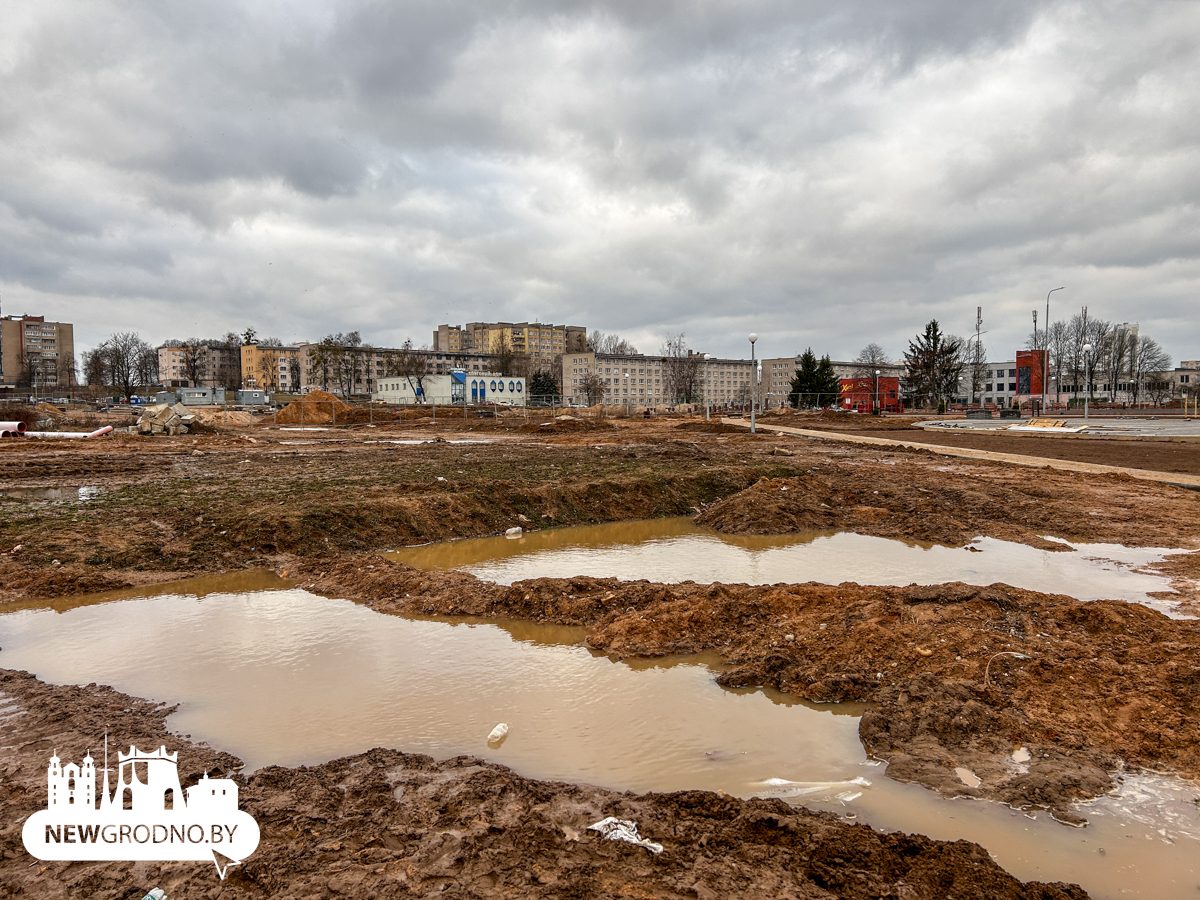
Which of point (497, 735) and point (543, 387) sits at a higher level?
point (543, 387)

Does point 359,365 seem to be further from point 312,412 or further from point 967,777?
point 967,777

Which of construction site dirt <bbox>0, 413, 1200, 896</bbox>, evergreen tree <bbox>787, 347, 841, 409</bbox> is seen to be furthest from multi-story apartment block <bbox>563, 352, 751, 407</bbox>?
construction site dirt <bbox>0, 413, 1200, 896</bbox>

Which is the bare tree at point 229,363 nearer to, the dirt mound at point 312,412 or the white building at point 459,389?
the white building at point 459,389

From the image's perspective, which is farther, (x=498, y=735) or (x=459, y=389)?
(x=459, y=389)

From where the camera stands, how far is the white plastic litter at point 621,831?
3.57 m

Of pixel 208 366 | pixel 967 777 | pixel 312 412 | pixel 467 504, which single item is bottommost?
pixel 967 777

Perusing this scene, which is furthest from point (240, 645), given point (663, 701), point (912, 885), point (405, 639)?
point (912, 885)

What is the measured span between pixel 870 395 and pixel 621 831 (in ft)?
244

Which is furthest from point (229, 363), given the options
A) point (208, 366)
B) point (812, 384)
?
point (812, 384)

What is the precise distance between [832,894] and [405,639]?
220 inches

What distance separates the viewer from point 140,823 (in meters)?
3.64

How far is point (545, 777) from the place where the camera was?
466 cm

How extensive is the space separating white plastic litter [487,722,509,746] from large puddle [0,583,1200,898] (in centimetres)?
6

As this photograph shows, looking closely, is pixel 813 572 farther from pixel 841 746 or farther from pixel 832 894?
pixel 832 894
